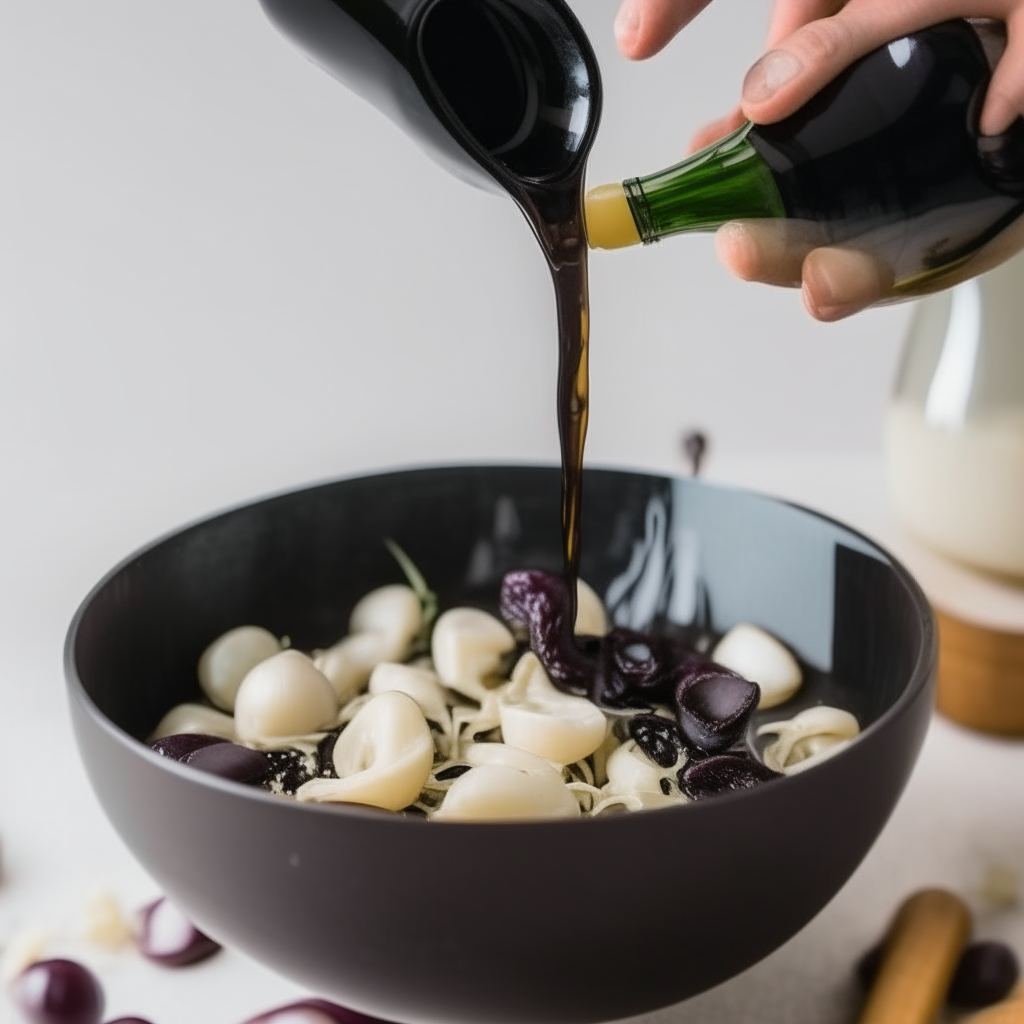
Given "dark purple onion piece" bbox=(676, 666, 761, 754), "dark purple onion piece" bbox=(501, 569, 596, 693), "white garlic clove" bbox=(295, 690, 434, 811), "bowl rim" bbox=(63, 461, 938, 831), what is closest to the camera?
"bowl rim" bbox=(63, 461, 938, 831)

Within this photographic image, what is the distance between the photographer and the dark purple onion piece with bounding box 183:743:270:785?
70cm

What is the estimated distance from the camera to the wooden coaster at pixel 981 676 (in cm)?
100

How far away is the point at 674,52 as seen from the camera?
1.35m

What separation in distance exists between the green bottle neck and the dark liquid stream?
0.13 feet

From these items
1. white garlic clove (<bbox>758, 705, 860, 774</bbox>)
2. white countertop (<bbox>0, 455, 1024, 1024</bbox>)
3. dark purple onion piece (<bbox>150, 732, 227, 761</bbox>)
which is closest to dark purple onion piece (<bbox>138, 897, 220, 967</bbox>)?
white countertop (<bbox>0, 455, 1024, 1024</bbox>)

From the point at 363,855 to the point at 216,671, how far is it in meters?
0.37

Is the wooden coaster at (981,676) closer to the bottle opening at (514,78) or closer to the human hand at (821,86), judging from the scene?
the human hand at (821,86)

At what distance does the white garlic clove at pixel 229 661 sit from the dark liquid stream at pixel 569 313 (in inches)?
8.5

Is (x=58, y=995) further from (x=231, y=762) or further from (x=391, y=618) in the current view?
(x=391, y=618)

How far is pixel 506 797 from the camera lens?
2.04 feet

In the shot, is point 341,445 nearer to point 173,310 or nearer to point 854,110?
point 173,310

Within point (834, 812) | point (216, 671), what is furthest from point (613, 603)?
point (834, 812)

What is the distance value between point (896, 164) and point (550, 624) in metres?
0.37

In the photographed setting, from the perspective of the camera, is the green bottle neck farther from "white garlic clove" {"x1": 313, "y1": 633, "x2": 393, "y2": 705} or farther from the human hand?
"white garlic clove" {"x1": 313, "y1": 633, "x2": 393, "y2": 705}
